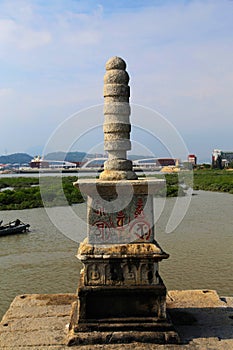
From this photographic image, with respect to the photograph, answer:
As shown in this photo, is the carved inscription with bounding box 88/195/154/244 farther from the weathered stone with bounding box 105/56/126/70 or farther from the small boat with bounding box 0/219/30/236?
the small boat with bounding box 0/219/30/236

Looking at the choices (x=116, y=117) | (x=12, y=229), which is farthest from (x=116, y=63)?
(x=12, y=229)

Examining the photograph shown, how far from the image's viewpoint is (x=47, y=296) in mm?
6879

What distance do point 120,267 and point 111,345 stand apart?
0.90 meters

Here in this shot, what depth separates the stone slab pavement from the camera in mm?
4953

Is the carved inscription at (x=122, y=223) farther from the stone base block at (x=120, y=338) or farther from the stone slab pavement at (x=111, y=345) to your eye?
the stone slab pavement at (x=111, y=345)

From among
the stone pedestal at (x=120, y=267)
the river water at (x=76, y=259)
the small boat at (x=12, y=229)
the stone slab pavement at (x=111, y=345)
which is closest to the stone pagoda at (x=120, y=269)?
the stone pedestal at (x=120, y=267)

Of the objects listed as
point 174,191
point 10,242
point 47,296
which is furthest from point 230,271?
point 174,191

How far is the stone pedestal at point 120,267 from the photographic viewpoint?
200 inches

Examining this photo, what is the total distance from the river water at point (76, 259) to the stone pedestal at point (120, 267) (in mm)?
3302

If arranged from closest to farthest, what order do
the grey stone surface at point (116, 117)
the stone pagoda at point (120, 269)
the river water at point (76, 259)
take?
the stone pagoda at point (120, 269) < the grey stone surface at point (116, 117) < the river water at point (76, 259)

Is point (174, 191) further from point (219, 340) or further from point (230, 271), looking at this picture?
point (219, 340)

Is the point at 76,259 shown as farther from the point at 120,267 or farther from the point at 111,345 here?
the point at 111,345

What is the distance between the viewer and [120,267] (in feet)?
17.0

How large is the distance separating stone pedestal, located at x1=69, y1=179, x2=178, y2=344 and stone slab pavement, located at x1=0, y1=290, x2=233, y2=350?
0.86 ft
